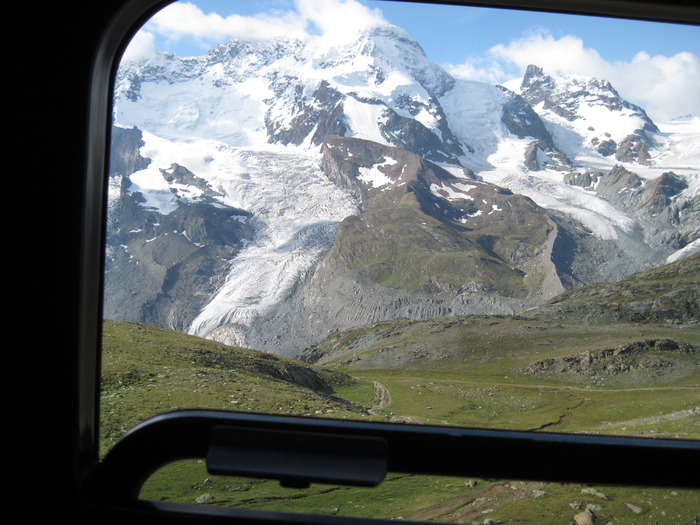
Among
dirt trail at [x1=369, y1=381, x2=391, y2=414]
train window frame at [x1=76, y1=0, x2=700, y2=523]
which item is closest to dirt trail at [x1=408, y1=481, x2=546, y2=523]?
train window frame at [x1=76, y1=0, x2=700, y2=523]

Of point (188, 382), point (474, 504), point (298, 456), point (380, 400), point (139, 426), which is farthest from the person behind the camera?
point (380, 400)

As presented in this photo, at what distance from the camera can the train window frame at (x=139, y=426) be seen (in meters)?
2.40

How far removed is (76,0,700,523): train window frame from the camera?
2.40 metres

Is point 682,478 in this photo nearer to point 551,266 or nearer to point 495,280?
point 495,280

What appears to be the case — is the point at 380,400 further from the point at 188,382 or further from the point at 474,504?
the point at 474,504

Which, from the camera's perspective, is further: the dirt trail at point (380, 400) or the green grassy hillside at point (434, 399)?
the dirt trail at point (380, 400)

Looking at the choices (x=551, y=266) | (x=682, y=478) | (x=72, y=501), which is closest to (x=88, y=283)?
(x=72, y=501)

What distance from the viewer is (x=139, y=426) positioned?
8.46ft

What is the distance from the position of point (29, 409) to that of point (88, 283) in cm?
57

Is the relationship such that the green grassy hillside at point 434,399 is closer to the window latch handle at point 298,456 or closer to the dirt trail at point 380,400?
the dirt trail at point 380,400

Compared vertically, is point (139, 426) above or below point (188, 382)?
above

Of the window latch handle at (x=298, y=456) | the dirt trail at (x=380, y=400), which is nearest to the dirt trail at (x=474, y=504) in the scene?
the window latch handle at (x=298, y=456)

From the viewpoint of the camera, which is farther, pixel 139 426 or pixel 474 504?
pixel 474 504

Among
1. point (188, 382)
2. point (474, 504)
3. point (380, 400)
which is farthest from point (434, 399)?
point (474, 504)
